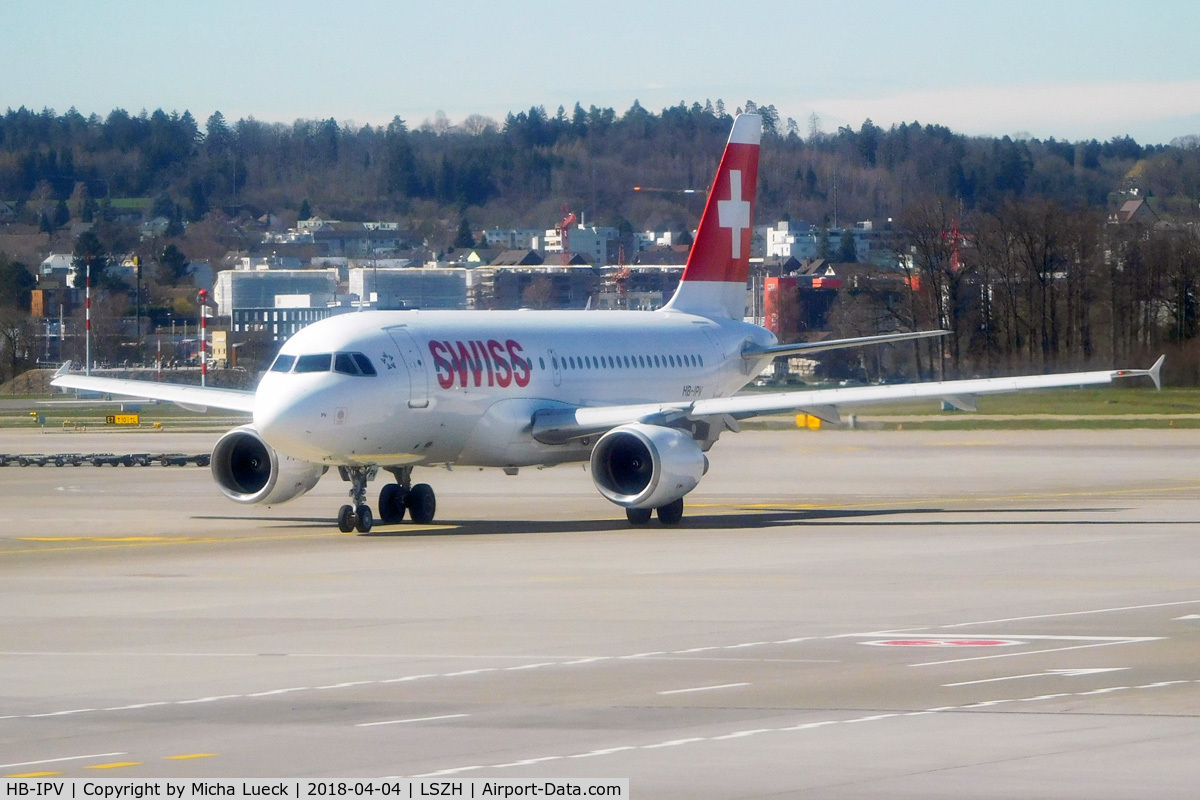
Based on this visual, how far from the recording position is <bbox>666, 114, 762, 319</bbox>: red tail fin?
1682 inches

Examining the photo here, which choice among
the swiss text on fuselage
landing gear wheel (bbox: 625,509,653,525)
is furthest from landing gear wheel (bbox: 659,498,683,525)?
the swiss text on fuselage

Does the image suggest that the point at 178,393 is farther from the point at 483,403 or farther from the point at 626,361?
the point at 626,361

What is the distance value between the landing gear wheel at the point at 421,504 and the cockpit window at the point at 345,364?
3.84 m

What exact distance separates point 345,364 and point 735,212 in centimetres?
1451

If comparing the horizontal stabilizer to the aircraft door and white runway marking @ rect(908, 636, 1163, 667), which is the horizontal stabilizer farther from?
white runway marking @ rect(908, 636, 1163, 667)

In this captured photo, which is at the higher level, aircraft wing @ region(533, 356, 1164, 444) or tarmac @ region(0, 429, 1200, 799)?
aircraft wing @ region(533, 356, 1164, 444)

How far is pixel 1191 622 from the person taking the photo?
18969 mm

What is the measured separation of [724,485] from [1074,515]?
1235cm

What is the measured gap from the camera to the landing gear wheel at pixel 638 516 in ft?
108

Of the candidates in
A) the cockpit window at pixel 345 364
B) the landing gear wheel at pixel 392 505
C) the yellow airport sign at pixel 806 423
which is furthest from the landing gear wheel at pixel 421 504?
the yellow airport sign at pixel 806 423

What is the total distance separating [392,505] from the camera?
34438 mm

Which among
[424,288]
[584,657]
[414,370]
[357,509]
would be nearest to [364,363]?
[414,370]

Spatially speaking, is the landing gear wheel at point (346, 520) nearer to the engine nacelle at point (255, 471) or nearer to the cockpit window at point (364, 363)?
the engine nacelle at point (255, 471)

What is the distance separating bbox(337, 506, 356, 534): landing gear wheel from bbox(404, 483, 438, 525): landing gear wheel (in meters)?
2.58
